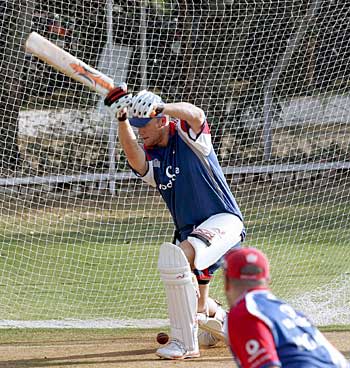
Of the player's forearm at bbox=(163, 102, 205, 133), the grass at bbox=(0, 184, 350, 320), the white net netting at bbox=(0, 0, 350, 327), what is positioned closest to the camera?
the player's forearm at bbox=(163, 102, 205, 133)

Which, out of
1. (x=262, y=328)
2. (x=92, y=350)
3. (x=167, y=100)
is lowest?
(x=92, y=350)

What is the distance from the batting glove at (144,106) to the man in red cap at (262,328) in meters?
2.13

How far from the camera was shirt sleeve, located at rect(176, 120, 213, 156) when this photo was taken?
599 centimetres

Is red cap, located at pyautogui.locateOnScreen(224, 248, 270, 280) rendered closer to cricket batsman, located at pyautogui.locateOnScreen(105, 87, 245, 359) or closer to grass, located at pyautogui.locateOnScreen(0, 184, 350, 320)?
cricket batsman, located at pyautogui.locateOnScreen(105, 87, 245, 359)

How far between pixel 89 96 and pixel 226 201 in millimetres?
5974

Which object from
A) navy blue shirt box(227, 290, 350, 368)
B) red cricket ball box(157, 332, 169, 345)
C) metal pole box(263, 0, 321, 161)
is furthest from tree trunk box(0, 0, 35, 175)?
navy blue shirt box(227, 290, 350, 368)

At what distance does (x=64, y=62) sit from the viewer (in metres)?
5.63

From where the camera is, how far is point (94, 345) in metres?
6.56

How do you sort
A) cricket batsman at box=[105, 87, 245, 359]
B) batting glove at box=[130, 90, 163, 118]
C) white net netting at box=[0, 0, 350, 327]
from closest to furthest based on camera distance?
batting glove at box=[130, 90, 163, 118] → cricket batsman at box=[105, 87, 245, 359] → white net netting at box=[0, 0, 350, 327]

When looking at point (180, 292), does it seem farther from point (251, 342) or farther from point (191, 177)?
point (251, 342)

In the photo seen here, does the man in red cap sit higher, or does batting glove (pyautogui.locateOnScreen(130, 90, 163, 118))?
batting glove (pyautogui.locateOnScreen(130, 90, 163, 118))

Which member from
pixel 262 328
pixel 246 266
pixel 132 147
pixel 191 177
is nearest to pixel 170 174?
pixel 191 177

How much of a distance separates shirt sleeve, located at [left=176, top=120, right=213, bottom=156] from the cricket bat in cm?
59

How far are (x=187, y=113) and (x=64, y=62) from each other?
79cm
